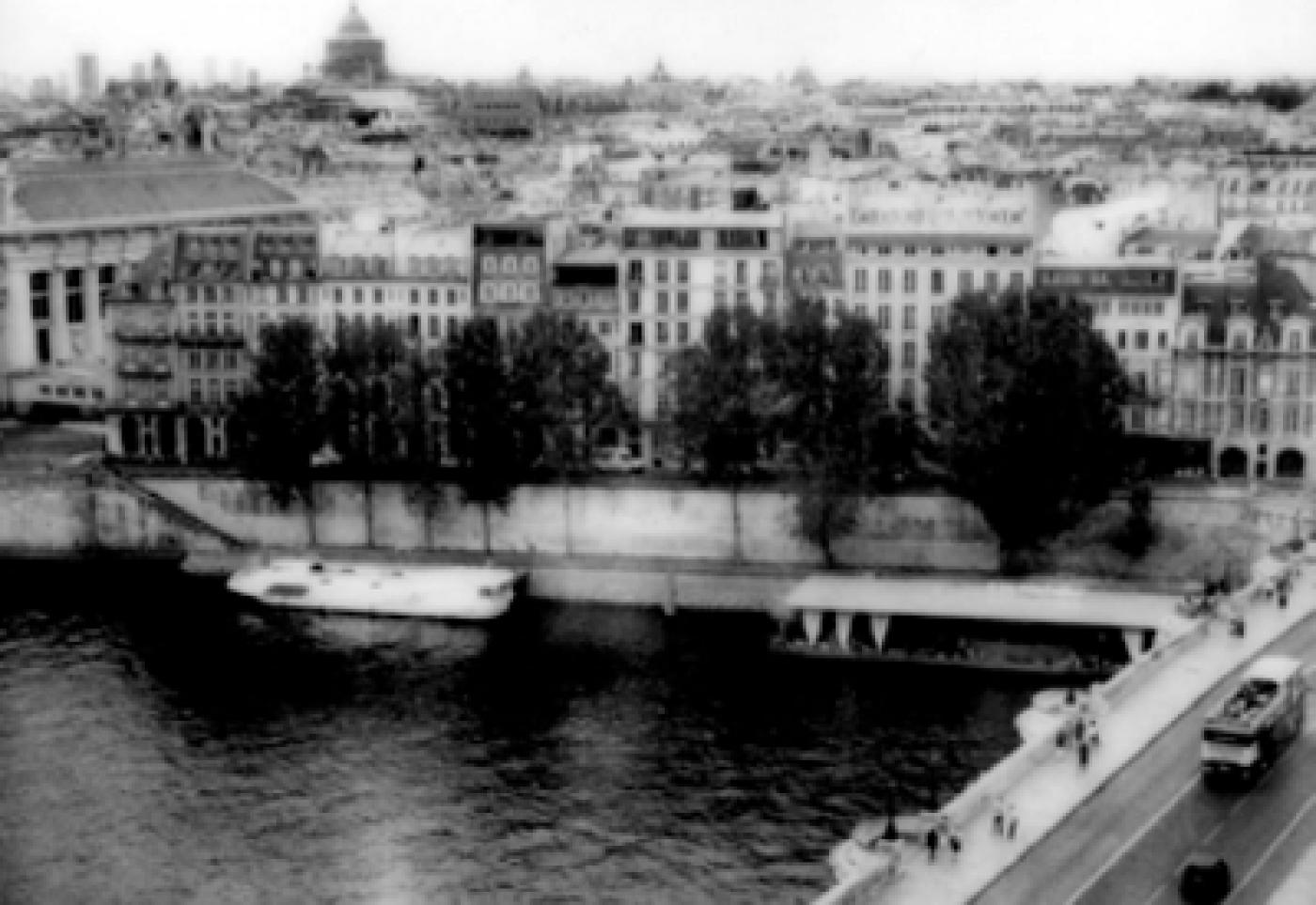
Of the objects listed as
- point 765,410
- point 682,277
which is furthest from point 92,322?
point 765,410

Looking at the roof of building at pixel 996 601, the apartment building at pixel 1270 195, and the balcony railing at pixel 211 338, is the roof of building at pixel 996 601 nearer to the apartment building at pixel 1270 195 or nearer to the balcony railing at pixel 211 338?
the balcony railing at pixel 211 338

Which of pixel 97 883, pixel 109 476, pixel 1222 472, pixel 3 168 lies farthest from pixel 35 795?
pixel 3 168

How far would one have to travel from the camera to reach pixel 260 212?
138000mm

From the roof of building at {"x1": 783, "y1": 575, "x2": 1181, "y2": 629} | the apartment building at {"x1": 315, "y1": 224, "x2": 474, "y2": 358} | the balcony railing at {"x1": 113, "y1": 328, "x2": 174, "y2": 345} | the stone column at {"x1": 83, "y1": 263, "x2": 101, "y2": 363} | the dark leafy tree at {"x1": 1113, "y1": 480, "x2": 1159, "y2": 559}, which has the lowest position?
the roof of building at {"x1": 783, "y1": 575, "x2": 1181, "y2": 629}

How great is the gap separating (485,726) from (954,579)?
2123 cm

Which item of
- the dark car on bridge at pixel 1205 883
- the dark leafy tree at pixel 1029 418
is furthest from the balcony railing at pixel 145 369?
the dark car on bridge at pixel 1205 883

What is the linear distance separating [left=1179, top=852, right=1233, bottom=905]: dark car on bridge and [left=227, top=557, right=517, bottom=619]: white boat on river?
136 feet

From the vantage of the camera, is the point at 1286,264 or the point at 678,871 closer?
the point at 678,871

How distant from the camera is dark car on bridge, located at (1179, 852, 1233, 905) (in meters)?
43.3

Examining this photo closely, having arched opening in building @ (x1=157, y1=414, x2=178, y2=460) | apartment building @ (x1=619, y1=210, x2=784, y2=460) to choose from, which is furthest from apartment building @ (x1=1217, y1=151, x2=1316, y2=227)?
arched opening in building @ (x1=157, y1=414, x2=178, y2=460)

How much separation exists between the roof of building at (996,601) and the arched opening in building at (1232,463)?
11.9m

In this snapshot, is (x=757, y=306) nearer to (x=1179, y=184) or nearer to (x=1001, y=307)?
(x=1001, y=307)

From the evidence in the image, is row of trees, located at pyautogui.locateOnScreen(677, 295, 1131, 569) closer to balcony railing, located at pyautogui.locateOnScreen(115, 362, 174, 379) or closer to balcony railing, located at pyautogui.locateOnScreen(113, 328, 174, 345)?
balcony railing, located at pyautogui.locateOnScreen(115, 362, 174, 379)

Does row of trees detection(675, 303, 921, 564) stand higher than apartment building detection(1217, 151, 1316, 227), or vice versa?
apartment building detection(1217, 151, 1316, 227)
